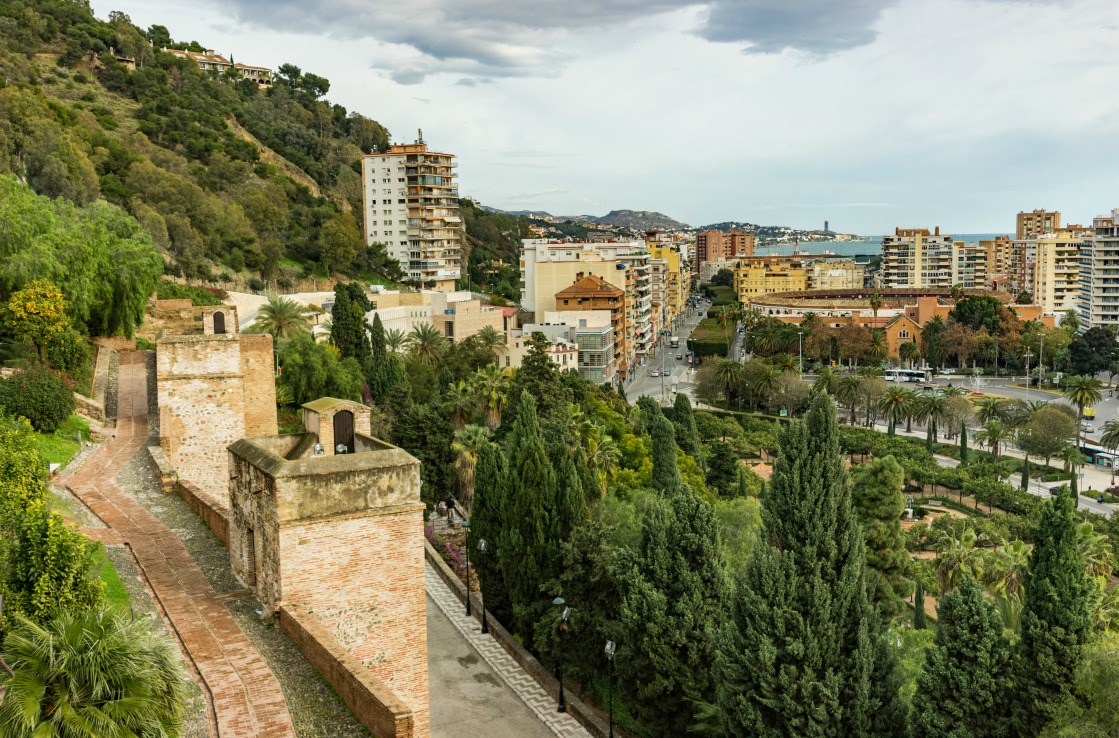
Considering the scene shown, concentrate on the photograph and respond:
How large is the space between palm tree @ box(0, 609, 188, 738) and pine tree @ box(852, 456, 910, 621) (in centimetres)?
2315

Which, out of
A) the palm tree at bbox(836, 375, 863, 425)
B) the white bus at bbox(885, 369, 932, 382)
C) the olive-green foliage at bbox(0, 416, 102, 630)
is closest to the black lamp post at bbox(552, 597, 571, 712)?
the olive-green foliage at bbox(0, 416, 102, 630)

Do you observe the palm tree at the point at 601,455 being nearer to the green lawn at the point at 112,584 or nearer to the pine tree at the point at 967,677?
the pine tree at the point at 967,677

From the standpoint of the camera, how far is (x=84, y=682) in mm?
8141

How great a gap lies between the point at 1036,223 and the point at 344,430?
184 meters

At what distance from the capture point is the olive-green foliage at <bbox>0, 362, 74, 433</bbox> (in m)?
21.8

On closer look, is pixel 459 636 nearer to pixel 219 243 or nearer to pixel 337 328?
pixel 337 328

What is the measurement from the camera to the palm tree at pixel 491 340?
54.2m

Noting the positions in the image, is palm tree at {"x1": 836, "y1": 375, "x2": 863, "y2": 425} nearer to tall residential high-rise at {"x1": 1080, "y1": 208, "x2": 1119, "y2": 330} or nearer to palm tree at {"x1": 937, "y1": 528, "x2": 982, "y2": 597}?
palm tree at {"x1": 937, "y1": 528, "x2": 982, "y2": 597}

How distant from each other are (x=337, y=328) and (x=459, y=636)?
22.4m

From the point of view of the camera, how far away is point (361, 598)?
39.1 ft

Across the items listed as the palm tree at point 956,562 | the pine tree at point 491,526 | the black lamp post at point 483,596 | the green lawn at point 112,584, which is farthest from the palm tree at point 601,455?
the green lawn at point 112,584

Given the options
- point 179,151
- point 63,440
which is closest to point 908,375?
point 179,151

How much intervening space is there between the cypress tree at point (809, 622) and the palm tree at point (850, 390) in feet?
167

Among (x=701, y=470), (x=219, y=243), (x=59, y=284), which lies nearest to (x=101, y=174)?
(x=219, y=243)
